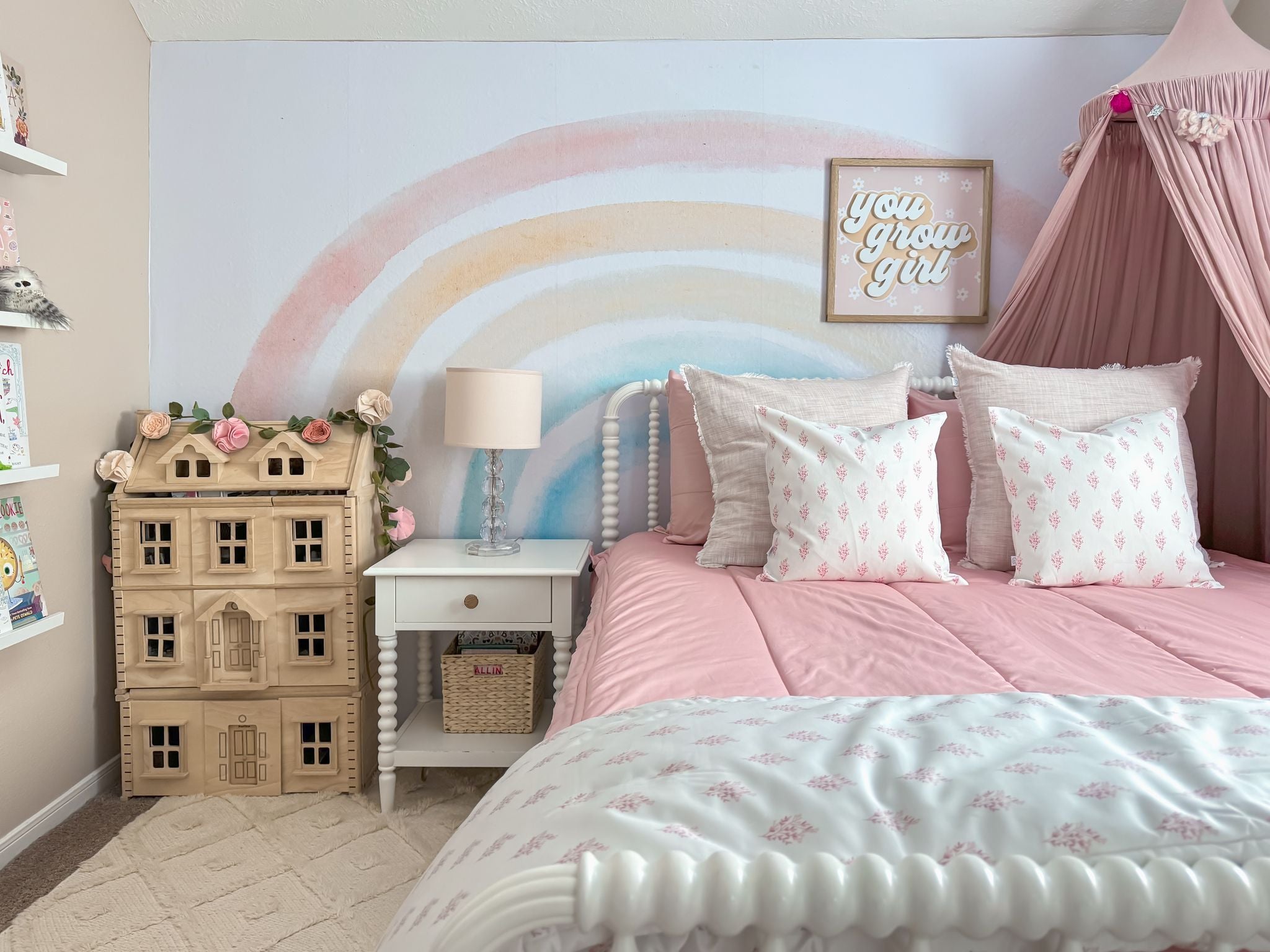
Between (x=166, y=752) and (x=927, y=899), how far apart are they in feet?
7.80

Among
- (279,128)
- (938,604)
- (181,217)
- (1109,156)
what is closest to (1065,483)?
(938,604)

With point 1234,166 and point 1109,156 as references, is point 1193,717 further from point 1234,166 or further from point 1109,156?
point 1109,156

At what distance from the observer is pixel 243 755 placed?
237cm

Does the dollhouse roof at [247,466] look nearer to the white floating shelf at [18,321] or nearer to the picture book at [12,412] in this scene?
the picture book at [12,412]

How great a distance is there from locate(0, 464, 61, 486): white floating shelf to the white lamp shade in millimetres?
937

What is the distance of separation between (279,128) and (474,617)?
5.49ft

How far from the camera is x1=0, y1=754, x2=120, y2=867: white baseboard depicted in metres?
2.04

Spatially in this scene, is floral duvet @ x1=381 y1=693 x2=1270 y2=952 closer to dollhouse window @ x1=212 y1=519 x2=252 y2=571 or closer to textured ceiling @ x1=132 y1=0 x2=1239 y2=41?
dollhouse window @ x1=212 y1=519 x2=252 y2=571

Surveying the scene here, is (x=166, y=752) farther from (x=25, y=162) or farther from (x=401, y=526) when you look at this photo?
(x=25, y=162)

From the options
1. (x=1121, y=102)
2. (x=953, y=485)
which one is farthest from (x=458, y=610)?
(x=1121, y=102)

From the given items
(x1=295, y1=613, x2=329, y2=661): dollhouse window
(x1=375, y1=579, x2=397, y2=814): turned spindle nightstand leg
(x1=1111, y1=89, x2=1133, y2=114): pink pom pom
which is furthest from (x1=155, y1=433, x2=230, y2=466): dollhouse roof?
(x1=1111, y1=89, x2=1133, y2=114): pink pom pom

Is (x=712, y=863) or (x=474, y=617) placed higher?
(x=712, y=863)

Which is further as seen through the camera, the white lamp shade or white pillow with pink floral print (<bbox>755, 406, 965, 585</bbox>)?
the white lamp shade

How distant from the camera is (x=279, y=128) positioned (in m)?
2.69
